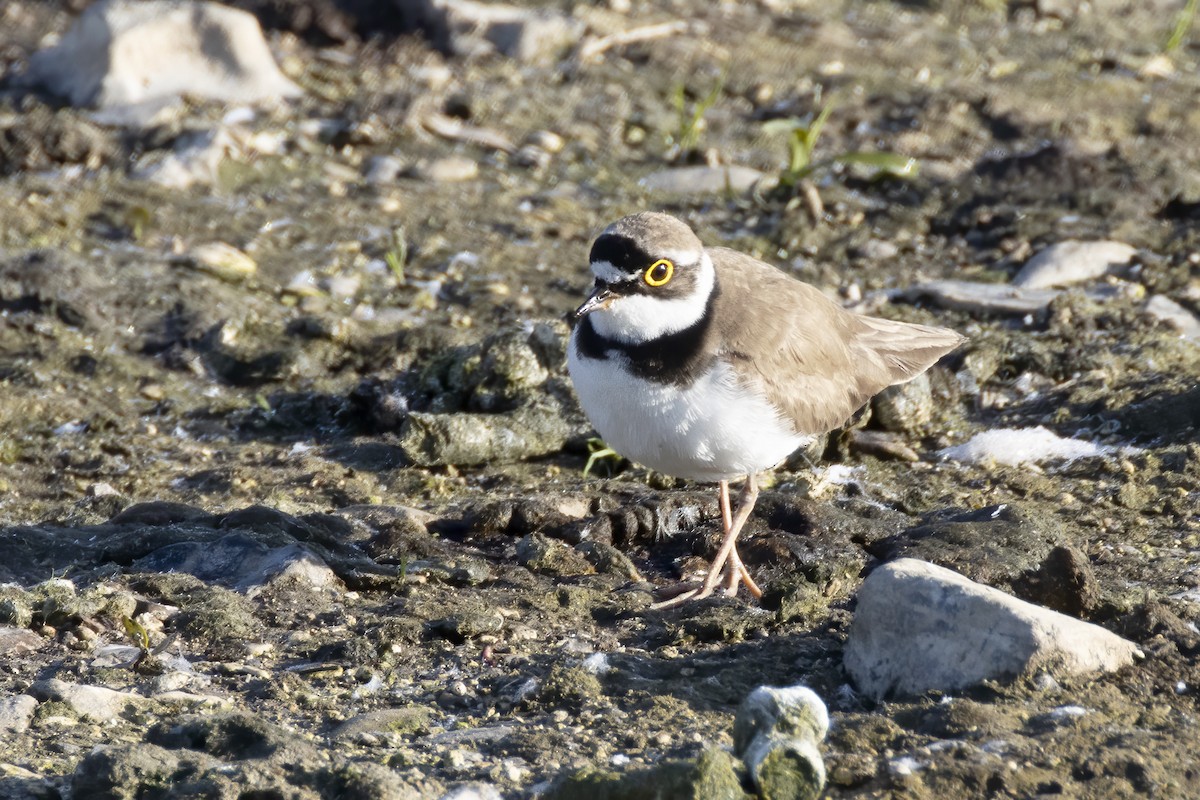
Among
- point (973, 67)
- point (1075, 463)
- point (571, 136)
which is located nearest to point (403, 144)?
point (571, 136)

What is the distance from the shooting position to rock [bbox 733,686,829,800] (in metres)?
3.20

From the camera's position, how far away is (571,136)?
8961 millimetres

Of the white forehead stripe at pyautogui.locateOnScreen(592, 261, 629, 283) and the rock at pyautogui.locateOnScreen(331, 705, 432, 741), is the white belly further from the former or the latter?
the rock at pyautogui.locateOnScreen(331, 705, 432, 741)

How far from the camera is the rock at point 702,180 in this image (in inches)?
330

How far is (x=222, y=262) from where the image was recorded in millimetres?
7492

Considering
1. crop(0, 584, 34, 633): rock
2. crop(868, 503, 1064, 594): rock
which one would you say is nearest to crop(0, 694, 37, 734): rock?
crop(0, 584, 34, 633): rock

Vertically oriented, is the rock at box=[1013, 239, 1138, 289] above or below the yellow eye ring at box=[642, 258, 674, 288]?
below

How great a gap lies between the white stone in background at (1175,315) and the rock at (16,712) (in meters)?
5.41

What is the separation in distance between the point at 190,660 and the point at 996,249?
5.23 m

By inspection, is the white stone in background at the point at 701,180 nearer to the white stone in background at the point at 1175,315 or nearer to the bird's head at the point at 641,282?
the white stone in background at the point at 1175,315

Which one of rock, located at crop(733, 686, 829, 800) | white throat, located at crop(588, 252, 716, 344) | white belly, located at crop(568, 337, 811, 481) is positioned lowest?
white belly, located at crop(568, 337, 811, 481)

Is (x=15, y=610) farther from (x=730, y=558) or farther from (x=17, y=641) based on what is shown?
(x=730, y=558)

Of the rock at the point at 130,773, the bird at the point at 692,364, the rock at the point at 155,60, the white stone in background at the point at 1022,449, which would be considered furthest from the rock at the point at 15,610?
the rock at the point at 155,60

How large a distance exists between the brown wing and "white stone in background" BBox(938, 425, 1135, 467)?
44 centimetres
